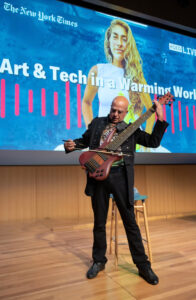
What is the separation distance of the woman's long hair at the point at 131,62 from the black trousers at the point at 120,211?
167 cm

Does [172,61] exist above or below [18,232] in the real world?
above

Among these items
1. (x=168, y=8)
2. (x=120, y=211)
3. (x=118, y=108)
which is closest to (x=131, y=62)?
(x=168, y=8)

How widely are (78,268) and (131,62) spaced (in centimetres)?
246

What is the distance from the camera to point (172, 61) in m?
3.24

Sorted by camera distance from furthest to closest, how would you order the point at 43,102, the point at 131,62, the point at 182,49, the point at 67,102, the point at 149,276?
the point at 182,49 → the point at 131,62 → the point at 67,102 → the point at 43,102 → the point at 149,276

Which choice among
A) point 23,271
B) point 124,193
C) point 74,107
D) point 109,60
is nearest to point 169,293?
point 124,193

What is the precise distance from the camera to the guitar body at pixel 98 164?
1353 mm

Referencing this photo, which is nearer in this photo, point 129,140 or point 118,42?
point 129,140

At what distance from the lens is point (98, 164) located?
4.57ft

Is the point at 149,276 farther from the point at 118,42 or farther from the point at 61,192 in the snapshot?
the point at 118,42

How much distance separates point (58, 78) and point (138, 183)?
1.95 metres

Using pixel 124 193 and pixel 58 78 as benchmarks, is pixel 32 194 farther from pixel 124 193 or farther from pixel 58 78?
pixel 124 193

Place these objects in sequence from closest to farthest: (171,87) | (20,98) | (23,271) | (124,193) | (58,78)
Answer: (124,193) < (23,271) < (20,98) < (58,78) < (171,87)

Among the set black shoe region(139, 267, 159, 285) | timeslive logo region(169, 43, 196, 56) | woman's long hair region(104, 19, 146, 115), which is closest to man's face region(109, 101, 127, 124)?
black shoe region(139, 267, 159, 285)
